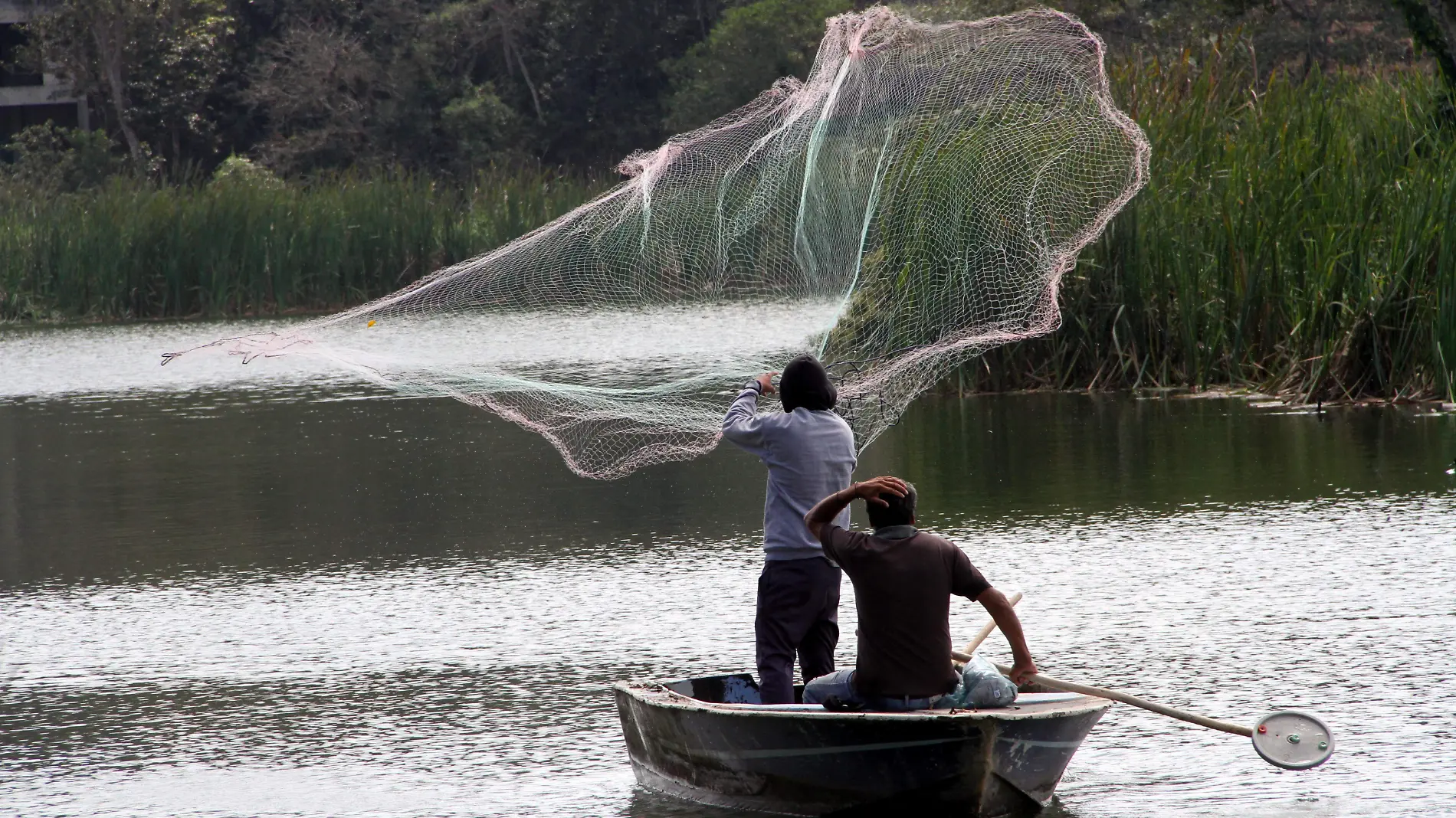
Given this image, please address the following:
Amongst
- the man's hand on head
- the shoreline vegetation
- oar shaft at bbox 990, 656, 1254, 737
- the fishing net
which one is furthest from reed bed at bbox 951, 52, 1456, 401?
the man's hand on head

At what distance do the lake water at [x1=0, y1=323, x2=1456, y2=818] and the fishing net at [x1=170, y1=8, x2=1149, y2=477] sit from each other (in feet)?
2.94

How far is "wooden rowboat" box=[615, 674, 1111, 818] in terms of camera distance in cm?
545

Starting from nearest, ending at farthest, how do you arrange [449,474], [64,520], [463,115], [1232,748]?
[1232,748], [64,520], [449,474], [463,115]

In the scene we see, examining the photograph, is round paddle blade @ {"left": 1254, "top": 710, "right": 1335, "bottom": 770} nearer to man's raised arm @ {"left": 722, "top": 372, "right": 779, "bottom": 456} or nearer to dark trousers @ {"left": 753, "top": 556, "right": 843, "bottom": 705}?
dark trousers @ {"left": 753, "top": 556, "right": 843, "bottom": 705}

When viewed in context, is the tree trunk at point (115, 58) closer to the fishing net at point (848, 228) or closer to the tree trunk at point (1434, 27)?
the tree trunk at point (1434, 27)

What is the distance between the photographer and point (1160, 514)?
10633 millimetres

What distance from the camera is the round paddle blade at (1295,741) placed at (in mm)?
5801

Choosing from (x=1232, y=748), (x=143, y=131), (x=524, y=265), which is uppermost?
(x=143, y=131)

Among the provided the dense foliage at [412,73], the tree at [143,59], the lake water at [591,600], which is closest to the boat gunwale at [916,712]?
the lake water at [591,600]

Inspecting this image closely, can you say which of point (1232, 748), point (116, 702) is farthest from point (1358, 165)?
point (116, 702)

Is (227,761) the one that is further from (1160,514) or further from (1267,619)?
(1160,514)

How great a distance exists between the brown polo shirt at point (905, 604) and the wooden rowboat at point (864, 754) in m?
0.13

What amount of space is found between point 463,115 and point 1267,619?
4164 centimetres

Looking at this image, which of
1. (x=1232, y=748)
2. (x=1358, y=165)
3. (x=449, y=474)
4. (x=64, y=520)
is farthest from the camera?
(x=1358, y=165)
